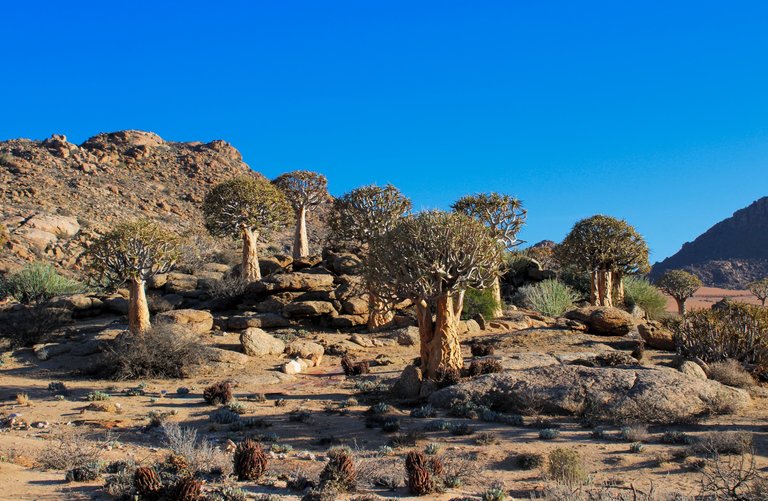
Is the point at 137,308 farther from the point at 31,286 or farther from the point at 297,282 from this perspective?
the point at 31,286

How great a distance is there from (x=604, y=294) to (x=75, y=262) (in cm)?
2691

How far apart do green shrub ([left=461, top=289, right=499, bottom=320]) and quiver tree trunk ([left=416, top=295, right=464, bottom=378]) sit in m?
8.27

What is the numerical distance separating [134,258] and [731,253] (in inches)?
3497

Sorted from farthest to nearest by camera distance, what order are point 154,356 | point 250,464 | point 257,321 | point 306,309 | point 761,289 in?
point 761,289
point 306,309
point 257,321
point 154,356
point 250,464

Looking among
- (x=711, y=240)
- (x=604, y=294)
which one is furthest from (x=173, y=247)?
(x=711, y=240)

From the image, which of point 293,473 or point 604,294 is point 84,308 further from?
point 604,294

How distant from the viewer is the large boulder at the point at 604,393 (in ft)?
32.0

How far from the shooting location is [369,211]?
2162 centimetres

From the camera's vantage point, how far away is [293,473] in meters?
7.17

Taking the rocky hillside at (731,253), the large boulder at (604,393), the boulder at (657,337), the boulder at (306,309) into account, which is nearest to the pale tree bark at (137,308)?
the boulder at (306,309)

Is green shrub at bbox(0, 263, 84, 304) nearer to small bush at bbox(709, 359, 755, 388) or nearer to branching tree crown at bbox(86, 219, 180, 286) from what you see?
branching tree crown at bbox(86, 219, 180, 286)

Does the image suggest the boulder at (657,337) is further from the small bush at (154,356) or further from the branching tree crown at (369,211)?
the small bush at (154,356)

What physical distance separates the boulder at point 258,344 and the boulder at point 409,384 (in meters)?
5.22

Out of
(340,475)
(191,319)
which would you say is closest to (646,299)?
(191,319)
